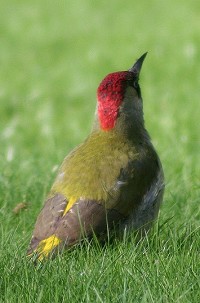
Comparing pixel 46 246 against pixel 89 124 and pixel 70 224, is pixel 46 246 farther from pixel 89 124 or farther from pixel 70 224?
pixel 89 124

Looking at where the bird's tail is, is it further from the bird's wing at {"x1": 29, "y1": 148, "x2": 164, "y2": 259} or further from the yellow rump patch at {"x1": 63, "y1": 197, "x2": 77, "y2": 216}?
the yellow rump patch at {"x1": 63, "y1": 197, "x2": 77, "y2": 216}

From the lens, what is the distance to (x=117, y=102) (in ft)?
19.6

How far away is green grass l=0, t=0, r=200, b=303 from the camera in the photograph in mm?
4844

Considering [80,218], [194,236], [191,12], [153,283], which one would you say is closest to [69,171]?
[80,218]

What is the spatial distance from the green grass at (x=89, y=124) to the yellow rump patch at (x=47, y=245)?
0.31ft

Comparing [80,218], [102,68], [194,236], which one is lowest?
[194,236]

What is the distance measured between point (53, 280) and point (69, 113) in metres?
8.36

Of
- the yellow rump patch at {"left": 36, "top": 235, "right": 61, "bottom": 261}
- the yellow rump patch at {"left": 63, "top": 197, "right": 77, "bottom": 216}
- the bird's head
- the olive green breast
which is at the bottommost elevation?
the yellow rump patch at {"left": 36, "top": 235, "right": 61, "bottom": 261}

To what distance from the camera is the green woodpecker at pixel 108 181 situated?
214 inches

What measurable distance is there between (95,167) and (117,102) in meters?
0.52

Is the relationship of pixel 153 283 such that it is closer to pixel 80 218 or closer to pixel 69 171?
pixel 80 218

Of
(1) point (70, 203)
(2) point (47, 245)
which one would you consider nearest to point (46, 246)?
(2) point (47, 245)

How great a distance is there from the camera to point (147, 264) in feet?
16.8

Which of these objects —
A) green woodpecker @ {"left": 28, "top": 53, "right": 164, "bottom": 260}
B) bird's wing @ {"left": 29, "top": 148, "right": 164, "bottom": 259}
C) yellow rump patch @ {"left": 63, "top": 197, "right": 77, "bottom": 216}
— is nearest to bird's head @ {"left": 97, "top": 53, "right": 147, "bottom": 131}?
green woodpecker @ {"left": 28, "top": 53, "right": 164, "bottom": 260}
